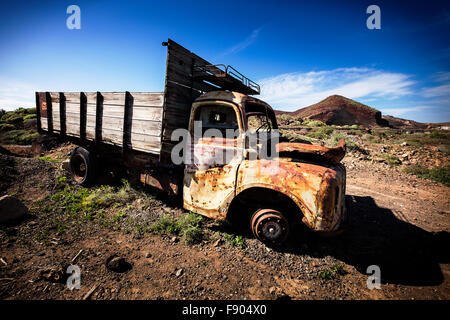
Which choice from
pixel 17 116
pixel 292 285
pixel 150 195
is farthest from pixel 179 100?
pixel 17 116

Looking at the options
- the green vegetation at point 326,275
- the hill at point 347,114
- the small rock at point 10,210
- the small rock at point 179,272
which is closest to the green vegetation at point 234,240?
the small rock at point 179,272

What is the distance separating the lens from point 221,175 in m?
A: 2.93

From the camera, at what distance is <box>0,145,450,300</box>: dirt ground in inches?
83.9

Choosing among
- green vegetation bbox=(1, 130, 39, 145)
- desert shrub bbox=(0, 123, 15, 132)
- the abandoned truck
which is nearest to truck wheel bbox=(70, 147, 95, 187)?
the abandoned truck

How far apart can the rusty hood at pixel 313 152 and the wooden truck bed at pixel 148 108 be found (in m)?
1.81

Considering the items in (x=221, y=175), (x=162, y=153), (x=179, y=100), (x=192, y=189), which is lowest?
(x=192, y=189)

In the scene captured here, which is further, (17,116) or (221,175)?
(17,116)

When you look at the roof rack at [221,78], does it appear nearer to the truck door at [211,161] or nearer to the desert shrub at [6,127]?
the truck door at [211,161]

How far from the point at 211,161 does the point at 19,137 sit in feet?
51.9

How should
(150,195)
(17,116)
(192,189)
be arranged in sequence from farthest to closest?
(17,116), (150,195), (192,189)
